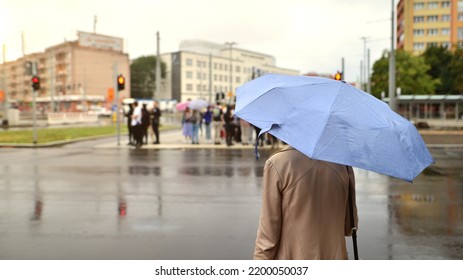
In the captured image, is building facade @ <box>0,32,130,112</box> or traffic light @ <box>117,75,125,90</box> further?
building facade @ <box>0,32,130,112</box>

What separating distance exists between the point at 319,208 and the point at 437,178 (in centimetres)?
969

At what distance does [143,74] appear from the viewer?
3814 inches

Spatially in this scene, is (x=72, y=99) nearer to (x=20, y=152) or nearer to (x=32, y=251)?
(x=20, y=152)

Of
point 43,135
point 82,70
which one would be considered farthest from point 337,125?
point 82,70

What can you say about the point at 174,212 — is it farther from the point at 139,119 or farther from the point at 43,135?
the point at 43,135

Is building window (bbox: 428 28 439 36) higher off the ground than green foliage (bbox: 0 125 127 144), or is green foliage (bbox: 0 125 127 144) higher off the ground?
building window (bbox: 428 28 439 36)

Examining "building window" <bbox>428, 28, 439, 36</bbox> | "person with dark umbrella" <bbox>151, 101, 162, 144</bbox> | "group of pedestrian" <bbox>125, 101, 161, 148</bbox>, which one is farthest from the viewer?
"building window" <bbox>428, 28, 439, 36</bbox>

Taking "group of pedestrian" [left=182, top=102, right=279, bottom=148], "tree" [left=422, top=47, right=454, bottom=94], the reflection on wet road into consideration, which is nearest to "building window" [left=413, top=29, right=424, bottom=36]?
"tree" [left=422, top=47, right=454, bottom=94]

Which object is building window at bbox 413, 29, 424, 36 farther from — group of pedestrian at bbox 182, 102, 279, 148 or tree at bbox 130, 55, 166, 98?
group of pedestrian at bbox 182, 102, 279, 148

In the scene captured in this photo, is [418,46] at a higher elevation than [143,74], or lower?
higher

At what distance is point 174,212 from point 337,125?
5.27 metres

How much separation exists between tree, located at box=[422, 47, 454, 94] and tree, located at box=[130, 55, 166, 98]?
175 ft

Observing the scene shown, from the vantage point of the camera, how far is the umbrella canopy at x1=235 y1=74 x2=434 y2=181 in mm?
2105

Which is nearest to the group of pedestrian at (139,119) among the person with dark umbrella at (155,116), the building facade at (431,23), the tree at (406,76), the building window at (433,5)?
the person with dark umbrella at (155,116)
